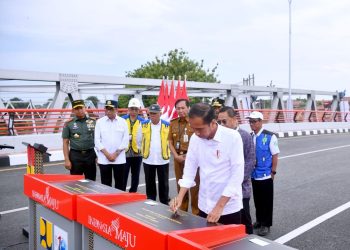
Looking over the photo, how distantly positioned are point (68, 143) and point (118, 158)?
2.42 feet

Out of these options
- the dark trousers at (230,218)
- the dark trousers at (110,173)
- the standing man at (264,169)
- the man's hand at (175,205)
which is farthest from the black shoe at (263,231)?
the man's hand at (175,205)

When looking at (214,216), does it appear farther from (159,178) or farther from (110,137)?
(159,178)

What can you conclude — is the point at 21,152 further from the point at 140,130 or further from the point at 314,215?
the point at 314,215

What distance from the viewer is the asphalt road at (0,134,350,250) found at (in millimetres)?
4395

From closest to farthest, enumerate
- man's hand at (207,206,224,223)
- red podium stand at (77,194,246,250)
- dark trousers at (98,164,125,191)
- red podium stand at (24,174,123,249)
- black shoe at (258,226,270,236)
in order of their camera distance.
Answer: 1. red podium stand at (77,194,246,250)
2. man's hand at (207,206,224,223)
3. red podium stand at (24,174,123,249)
4. black shoe at (258,226,270,236)
5. dark trousers at (98,164,125,191)

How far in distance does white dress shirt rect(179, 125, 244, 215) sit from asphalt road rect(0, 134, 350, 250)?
6.27ft

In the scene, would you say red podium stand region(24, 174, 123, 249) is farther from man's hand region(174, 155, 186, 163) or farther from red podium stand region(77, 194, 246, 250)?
man's hand region(174, 155, 186, 163)

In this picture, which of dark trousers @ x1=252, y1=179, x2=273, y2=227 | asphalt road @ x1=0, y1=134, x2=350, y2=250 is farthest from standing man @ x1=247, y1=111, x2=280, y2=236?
asphalt road @ x1=0, y1=134, x2=350, y2=250

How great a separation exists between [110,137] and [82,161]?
1.75 feet

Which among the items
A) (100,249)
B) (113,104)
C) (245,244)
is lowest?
(100,249)

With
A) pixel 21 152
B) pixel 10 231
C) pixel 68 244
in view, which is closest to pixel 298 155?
pixel 21 152

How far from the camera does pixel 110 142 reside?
533 cm

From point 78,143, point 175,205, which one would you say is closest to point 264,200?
point 175,205

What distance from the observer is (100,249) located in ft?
8.33
